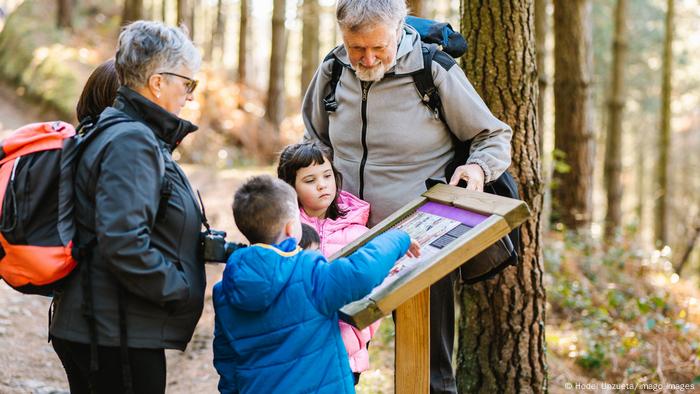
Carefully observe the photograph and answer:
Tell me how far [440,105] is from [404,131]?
22 cm

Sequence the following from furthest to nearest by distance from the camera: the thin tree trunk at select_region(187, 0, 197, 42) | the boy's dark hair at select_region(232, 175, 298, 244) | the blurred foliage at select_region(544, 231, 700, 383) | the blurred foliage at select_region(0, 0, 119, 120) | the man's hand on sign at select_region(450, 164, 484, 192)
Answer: the thin tree trunk at select_region(187, 0, 197, 42) → the blurred foliage at select_region(0, 0, 119, 120) → the blurred foliage at select_region(544, 231, 700, 383) → the man's hand on sign at select_region(450, 164, 484, 192) → the boy's dark hair at select_region(232, 175, 298, 244)

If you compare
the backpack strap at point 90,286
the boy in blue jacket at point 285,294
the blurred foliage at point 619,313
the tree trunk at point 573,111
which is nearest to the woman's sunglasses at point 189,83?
the backpack strap at point 90,286

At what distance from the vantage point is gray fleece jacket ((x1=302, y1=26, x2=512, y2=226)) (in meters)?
3.45

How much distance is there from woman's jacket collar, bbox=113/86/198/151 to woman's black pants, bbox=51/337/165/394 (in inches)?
34.4

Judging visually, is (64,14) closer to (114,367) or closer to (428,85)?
(428,85)

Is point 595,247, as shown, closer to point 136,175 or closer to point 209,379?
point 209,379

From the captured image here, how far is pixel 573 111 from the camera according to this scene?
10445mm

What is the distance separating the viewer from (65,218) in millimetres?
2691

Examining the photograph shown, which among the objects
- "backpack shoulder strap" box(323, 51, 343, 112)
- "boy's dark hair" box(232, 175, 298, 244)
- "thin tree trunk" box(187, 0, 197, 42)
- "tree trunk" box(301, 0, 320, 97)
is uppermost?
"backpack shoulder strap" box(323, 51, 343, 112)

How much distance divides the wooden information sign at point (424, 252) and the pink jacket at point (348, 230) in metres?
0.25

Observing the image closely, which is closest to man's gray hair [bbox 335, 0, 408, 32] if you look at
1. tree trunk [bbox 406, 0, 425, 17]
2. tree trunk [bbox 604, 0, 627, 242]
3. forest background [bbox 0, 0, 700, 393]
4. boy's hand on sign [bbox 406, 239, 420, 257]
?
boy's hand on sign [bbox 406, 239, 420, 257]

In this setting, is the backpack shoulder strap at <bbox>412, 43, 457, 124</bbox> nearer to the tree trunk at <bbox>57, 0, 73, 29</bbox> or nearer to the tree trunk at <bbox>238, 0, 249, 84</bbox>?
the tree trunk at <bbox>238, 0, 249, 84</bbox>

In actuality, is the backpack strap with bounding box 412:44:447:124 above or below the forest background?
above

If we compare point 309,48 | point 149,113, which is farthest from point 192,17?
point 149,113
